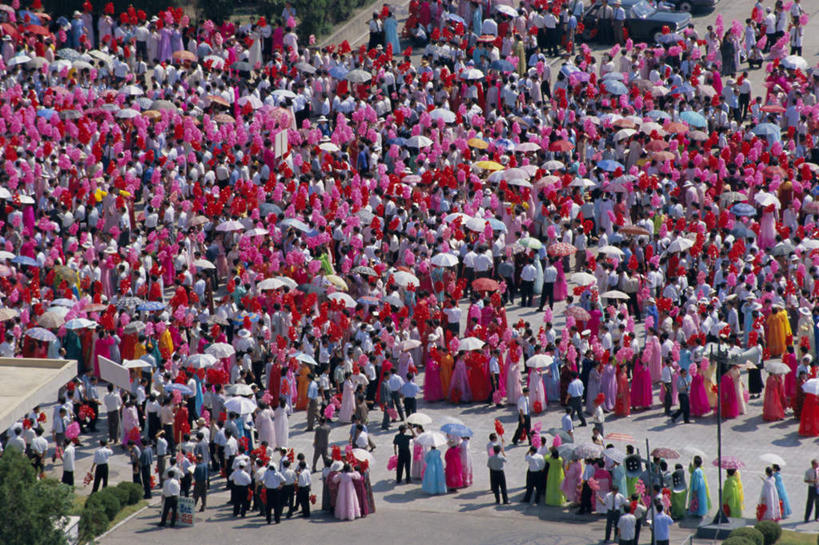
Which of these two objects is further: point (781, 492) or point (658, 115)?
point (658, 115)

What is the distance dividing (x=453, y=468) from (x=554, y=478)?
5.37ft

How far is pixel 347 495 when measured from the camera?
26.6 meters

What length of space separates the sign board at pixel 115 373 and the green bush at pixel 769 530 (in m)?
10.1

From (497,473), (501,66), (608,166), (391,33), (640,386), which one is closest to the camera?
(497,473)

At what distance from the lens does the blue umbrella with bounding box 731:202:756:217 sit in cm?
3503

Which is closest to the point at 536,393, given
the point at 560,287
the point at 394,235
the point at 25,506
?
the point at 560,287

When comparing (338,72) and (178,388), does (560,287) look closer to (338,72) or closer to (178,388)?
(178,388)

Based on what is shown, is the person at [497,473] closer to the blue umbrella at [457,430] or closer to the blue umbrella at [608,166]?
the blue umbrella at [457,430]

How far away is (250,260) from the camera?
3316 cm


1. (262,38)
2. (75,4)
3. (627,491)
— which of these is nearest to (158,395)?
(627,491)

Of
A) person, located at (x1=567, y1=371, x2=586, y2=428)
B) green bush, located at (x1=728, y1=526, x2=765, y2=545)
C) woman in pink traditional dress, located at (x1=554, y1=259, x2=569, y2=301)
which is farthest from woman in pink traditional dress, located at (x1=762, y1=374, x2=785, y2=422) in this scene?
woman in pink traditional dress, located at (x1=554, y1=259, x2=569, y2=301)

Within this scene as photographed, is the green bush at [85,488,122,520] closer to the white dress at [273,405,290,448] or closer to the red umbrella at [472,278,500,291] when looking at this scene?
the white dress at [273,405,290,448]

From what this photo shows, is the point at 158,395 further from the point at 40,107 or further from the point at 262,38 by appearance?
the point at 262,38

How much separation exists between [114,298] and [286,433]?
16.5 feet
